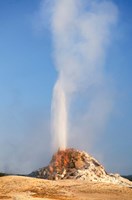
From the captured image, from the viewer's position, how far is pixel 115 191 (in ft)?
106

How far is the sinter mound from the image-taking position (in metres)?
41.9

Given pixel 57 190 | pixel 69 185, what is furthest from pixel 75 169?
pixel 57 190

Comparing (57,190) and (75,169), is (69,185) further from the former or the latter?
(75,169)

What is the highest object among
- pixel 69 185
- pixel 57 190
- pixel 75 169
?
pixel 75 169

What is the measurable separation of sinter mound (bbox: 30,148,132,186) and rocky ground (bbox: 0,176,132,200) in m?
6.18

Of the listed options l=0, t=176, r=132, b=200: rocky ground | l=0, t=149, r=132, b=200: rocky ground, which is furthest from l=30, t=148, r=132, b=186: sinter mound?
l=0, t=176, r=132, b=200: rocky ground

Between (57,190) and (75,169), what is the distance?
11968mm

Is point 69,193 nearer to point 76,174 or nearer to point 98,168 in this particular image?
point 76,174

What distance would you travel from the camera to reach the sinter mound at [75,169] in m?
41.9

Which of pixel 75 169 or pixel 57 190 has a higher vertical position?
pixel 75 169

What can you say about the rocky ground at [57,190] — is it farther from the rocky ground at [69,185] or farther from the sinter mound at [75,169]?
the sinter mound at [75,169]

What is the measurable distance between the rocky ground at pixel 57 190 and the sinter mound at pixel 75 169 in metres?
6.18

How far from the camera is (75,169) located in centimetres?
4412

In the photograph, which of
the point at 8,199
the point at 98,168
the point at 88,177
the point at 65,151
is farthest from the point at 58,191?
the point at 65,151
